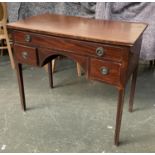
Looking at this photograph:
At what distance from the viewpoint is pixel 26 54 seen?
58.6 inches

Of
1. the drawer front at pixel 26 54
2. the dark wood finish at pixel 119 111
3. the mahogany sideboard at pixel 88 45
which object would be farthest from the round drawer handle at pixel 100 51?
the drawer front at pixel 26 54

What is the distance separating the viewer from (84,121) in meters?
1.64

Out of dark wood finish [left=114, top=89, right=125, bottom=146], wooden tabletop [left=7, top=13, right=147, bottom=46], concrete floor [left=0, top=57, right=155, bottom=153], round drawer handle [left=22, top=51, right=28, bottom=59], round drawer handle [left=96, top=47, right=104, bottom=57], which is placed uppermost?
wooden tabletop [left=7, top=13, right=147, bottom=46]

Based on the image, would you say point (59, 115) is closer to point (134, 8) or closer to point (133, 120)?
point (133, 120)

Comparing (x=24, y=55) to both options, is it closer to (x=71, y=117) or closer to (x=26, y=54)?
(x=26, y=54)

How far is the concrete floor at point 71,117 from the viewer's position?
1.42 metres

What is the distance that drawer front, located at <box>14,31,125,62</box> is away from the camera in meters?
1.17

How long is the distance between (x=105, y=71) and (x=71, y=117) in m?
0.61

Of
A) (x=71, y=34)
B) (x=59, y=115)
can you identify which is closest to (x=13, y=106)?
(x=59, y=115)

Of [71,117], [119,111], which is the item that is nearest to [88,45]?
[119,111]

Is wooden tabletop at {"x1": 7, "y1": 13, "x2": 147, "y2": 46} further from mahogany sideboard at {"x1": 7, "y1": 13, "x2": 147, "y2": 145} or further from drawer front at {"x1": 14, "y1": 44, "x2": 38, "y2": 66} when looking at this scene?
drawer front at {"x1": 14, "y1": 44, "x2": 38, "y2": 66}

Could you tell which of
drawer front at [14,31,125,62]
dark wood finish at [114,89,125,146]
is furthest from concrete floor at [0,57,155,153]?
drawer front at [14,31,125,62]

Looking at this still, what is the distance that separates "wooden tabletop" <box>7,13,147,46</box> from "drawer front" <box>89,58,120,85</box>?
0.13 m

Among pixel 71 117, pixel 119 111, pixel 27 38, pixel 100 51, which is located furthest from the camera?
pixel 71 117
